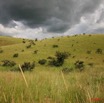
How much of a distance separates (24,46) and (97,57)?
14485 mm

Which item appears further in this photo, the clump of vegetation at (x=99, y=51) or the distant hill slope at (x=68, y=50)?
the clump of vegetation at (x=99, y=51)

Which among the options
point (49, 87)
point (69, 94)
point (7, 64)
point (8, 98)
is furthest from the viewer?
point (7, 64)

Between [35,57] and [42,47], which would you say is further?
[42,47]

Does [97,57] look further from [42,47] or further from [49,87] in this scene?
[49,87]

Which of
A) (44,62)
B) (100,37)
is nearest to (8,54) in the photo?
(44,62)

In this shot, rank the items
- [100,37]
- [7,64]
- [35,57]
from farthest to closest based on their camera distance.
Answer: [100,37]
[35,57]
[7,64]

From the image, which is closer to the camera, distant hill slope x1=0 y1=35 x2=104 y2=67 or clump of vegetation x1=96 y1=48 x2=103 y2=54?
distant hill slope x1=0 y1=35 x2=104 y2=67

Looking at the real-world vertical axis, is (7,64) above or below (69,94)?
below

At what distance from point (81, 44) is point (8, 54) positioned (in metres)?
12.8

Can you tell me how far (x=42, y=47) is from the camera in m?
48.3

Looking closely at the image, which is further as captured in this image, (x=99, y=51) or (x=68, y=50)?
(x=68, y=50)

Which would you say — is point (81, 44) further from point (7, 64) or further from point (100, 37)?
point (7, 64)

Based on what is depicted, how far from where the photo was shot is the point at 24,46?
50844mm

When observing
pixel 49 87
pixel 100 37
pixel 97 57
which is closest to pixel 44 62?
pixel 97 57
